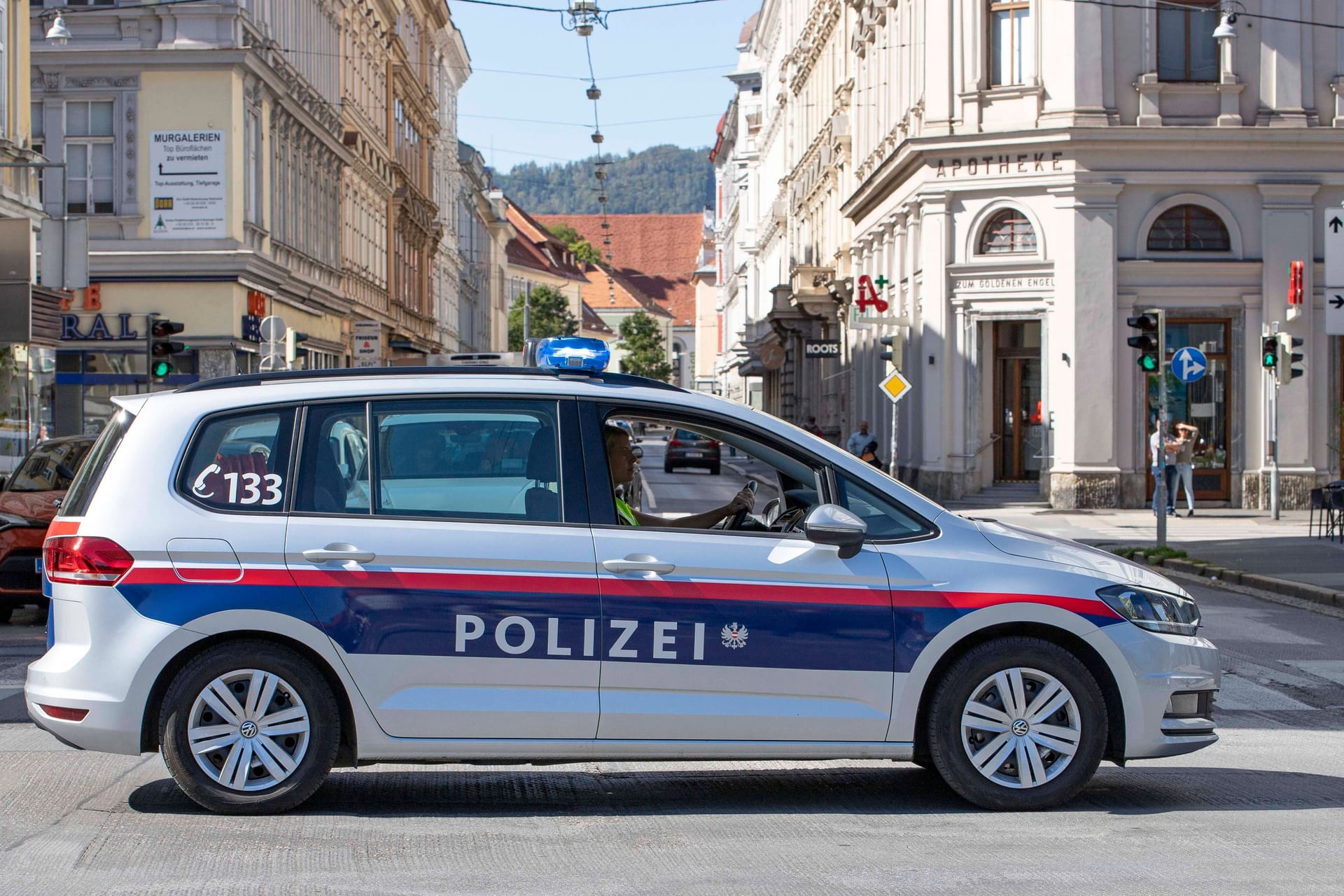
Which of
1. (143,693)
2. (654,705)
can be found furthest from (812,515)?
(143,693)

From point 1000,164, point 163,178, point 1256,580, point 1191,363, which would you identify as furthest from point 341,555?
point 1000,164

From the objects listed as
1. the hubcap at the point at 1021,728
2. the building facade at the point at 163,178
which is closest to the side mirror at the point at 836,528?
the hubcap at the point at 1021,728

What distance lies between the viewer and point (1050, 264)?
3156 cm

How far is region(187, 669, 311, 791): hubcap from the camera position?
20.2 feet

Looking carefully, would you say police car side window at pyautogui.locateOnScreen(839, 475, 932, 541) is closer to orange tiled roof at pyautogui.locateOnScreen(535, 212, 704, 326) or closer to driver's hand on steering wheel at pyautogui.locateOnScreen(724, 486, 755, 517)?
driver's hand on steering wheel at pyautogui.locateOnScreen(724, 486, 755, 517)

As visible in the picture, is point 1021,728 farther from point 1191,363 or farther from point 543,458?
point 1191,363

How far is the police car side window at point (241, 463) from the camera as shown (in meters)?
6.30

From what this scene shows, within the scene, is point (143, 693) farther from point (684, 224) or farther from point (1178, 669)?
point (684, 224)

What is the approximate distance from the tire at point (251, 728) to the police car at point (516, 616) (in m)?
0.01

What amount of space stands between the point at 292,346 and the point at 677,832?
23.8 m

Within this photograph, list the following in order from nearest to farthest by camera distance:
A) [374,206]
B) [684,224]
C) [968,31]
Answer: [968,31]
[374,206]
[684,224]

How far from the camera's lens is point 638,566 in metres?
6.20

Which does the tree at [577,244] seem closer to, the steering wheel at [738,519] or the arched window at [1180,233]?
the arched window at [1180,233]

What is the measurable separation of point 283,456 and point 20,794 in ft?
6.24
